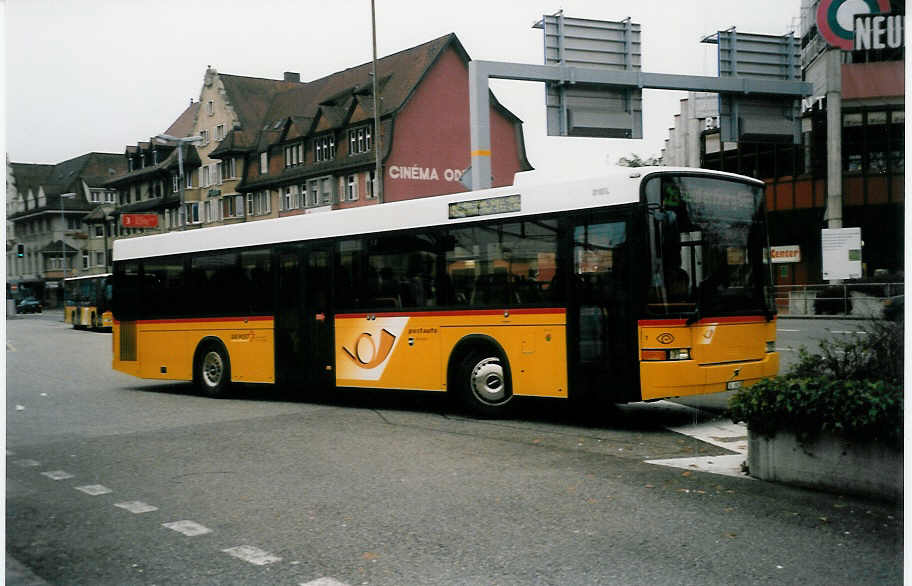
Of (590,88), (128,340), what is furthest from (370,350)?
(590,88)

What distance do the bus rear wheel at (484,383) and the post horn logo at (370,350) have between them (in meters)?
1.20

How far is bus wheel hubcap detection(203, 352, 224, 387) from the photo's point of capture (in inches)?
620

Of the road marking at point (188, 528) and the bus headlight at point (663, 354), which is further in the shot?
the bus headlight at point (663, 354)

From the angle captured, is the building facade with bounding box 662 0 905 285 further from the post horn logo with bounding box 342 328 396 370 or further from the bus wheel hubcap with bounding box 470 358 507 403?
the post horn logo with bounding box 342 328 396 370

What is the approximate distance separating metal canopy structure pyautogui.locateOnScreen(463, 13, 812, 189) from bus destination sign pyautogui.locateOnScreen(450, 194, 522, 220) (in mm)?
4908

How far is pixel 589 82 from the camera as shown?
19359mm

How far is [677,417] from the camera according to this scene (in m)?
12.0

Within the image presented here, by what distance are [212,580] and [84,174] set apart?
872 centimetres

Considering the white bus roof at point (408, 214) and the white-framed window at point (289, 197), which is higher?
A: the white-framed window at point (289, 197)

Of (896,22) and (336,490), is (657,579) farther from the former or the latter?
(896,22)

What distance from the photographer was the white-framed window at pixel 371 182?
5375cm

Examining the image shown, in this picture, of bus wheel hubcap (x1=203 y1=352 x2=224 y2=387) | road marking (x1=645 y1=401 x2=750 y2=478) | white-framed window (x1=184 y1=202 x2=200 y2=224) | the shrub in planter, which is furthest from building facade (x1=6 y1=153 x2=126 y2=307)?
white-framed window (x1=184 y1=202 x2=200 y2=224)

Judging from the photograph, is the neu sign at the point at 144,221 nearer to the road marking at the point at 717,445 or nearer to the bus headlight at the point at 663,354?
the bus headlight at the point at 663,354

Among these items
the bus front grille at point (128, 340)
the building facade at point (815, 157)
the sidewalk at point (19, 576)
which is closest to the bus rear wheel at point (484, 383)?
the building facade at point (815, 157)
